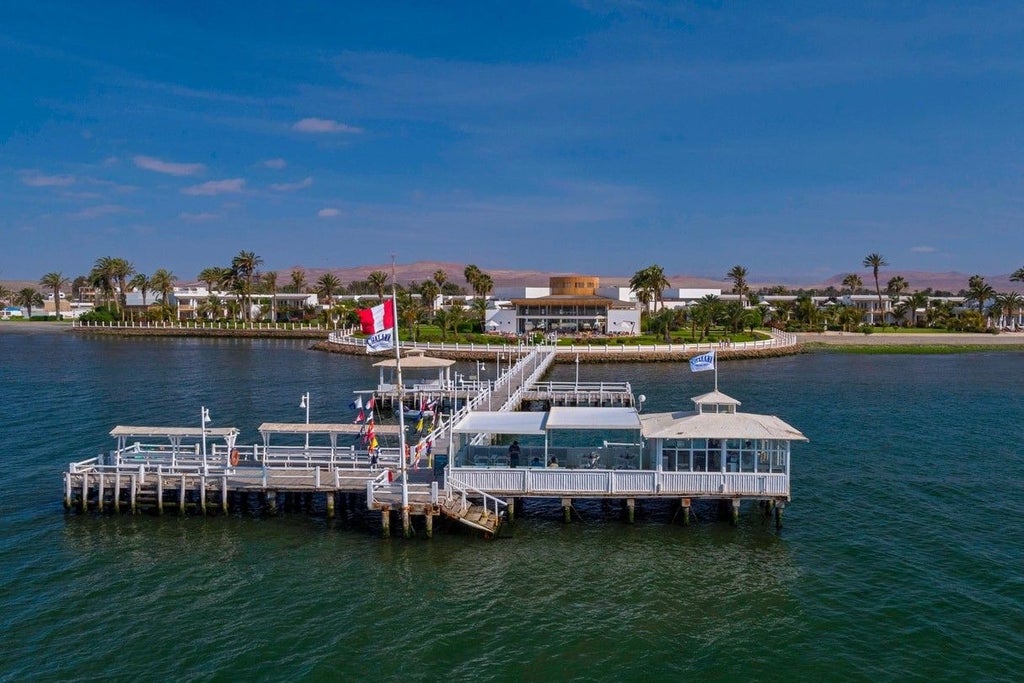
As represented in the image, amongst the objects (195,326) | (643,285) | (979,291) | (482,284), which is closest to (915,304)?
(979,291)

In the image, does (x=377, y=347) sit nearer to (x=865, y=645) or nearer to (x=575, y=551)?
(x=575, y=551)

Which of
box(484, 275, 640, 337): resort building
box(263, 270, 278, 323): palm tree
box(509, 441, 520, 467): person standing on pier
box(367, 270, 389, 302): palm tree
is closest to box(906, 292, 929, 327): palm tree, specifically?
box(484, 275, 640, 337): resort building

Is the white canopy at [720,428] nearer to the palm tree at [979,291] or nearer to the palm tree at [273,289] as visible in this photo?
the palm tree at [273,289]

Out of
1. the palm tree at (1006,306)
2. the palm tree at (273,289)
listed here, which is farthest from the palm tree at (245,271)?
the palm tree at (1006,306)

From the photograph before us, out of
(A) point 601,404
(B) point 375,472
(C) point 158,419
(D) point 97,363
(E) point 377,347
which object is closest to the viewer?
(E) point 377,347

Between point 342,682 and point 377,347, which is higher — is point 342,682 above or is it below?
below

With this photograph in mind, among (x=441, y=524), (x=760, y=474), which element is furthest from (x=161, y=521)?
(x=760, y=474)

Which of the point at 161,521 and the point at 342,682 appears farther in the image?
the point at 161,521
